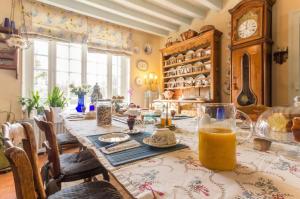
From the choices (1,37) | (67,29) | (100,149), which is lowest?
(100,149)

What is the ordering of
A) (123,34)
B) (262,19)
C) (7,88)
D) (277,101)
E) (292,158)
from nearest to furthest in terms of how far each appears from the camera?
(292,158)
(262,19)
(277,101)
(7,88)
(123,34)

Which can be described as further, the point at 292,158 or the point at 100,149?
the point at 100,149

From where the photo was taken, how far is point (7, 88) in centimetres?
279

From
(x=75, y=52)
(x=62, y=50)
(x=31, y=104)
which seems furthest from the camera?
(x=75, y=52)

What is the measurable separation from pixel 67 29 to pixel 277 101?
12.3 feet

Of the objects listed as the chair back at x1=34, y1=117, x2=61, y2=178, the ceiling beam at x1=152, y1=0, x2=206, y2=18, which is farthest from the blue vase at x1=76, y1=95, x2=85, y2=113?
the ceiling beam at x1=152, y1=0, x2=206, y2=18

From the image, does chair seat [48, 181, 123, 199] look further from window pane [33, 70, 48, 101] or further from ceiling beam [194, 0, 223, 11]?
ceiling beam [194, 0, 223, 11]

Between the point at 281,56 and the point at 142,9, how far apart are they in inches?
93.2

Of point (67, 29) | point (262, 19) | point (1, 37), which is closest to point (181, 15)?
point (262, 19)

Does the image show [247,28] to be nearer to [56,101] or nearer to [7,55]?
[56,101]

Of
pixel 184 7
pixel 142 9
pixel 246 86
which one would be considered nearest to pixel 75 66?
pixel 142 9

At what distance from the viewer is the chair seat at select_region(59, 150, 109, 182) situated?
1133 mm

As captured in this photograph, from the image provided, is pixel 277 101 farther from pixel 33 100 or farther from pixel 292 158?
pixel 33 100

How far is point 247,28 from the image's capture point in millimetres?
2561
